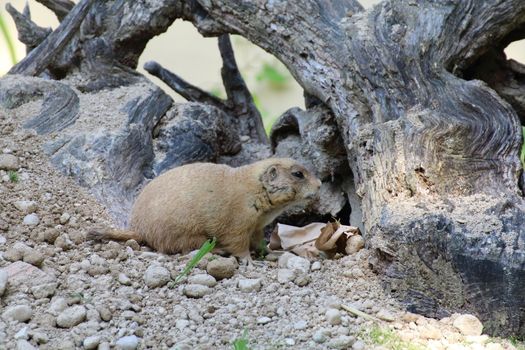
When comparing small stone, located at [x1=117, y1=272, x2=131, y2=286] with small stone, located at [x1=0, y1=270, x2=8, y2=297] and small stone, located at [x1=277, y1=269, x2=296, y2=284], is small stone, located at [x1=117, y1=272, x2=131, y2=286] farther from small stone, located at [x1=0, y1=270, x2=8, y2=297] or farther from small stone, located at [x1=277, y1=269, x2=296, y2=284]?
small stone, located at [x1=277, y1=269, x2=296, y2=284]

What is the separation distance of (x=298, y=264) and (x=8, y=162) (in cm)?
176

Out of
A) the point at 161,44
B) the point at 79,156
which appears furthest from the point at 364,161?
the point at 161,44

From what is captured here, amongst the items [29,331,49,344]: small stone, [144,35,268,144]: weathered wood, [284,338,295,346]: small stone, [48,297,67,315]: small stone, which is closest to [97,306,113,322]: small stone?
[48,297,67,315]: small stone

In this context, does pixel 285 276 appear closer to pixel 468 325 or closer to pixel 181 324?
pixel 181 324

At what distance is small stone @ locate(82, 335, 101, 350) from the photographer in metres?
3.07

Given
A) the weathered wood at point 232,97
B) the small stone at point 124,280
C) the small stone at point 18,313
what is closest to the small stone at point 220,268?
the small stone at point 124,280

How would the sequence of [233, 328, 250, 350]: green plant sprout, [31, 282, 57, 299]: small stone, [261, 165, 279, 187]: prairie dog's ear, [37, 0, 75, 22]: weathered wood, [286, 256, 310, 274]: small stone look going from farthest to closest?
[37, 0, 75, 22]: weathered wood → [261, 165, 279, 187]: prairie dog's ear → [286, 256, 310, 274]: small stone → [31, 282, 57, 299]: small stone → [233, 328, 250, 350]: green plant sprout

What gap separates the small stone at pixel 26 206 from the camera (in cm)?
420

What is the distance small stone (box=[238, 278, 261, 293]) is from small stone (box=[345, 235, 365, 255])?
2.57 feet

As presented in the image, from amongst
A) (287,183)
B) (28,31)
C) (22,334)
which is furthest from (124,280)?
(28,31)

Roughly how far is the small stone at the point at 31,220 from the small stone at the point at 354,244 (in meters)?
1.62

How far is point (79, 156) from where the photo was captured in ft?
15.8

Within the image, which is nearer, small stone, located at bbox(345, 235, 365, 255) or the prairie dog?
the prairie dog

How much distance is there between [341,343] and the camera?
3.15 metres
